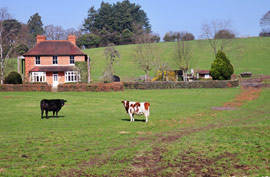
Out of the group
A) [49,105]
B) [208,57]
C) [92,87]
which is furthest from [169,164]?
[208,57]

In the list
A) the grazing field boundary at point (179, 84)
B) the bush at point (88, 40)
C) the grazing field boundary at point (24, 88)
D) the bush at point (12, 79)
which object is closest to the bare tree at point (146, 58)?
the grazing field boundary at point (179, 84)

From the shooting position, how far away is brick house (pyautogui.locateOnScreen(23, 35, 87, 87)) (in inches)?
2586

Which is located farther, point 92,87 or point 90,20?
point 90,20

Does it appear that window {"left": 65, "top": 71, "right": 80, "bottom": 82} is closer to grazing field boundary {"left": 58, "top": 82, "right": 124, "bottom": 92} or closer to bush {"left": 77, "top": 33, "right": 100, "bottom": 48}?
grazing field boundary {"left": 58, "top": 82, "right": 124, "bottom": 92}

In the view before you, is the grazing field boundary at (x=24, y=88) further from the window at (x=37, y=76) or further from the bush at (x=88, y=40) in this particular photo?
the bush at (x=88, y=40)

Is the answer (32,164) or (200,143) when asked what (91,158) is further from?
(200,143)

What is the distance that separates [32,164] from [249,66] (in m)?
82.8

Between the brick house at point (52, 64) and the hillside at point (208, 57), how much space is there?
13.5 metres

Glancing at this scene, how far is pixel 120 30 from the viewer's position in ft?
449

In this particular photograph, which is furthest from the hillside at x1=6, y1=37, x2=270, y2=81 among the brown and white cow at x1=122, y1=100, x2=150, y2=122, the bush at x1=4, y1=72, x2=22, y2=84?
the brown and white cow at x1=122, y1=100, x2=150, y2=122

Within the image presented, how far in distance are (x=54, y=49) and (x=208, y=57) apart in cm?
5093

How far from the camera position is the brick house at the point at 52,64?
6569cm

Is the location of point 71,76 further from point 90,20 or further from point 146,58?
point 90,20

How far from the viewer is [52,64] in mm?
67250
